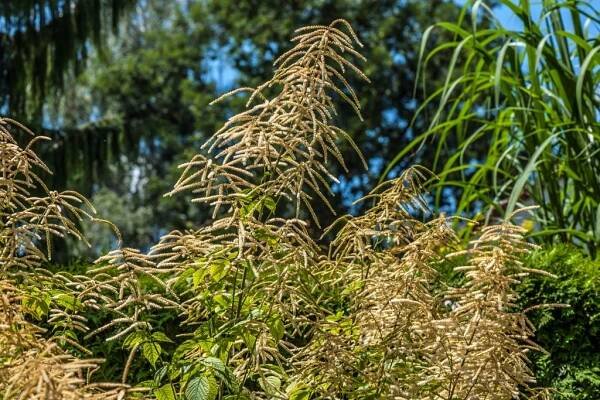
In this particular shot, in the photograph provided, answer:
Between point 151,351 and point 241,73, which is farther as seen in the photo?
point 241,73

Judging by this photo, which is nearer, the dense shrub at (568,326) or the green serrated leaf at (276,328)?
the green serrated leaf at (276,328)

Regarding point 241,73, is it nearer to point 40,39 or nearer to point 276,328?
point 40,39

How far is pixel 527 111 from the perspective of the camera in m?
4.73

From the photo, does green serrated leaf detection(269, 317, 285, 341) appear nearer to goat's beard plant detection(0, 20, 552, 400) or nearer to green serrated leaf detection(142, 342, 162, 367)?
goat's beard plant detection(0, 20, 552, 400)

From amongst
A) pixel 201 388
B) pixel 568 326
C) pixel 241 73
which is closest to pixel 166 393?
pixel 201 388

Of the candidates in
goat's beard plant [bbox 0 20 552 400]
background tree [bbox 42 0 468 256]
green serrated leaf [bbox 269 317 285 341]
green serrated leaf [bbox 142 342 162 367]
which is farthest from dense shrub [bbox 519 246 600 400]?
background tree [bbox 42 0 468 256]

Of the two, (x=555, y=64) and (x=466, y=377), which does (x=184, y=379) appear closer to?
(x=466, y=377)

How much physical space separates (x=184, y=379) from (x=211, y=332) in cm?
17

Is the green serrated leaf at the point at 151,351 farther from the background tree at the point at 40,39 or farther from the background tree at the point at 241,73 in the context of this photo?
the background tree at the point at 241,73

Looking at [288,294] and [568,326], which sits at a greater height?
[288,294]

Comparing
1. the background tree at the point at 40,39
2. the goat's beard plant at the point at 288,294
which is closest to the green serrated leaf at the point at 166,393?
the goat's beard plant at the point at 288,294

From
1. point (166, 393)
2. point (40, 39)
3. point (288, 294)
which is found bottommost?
point (166, 393)

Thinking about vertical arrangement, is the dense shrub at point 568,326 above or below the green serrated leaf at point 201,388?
below

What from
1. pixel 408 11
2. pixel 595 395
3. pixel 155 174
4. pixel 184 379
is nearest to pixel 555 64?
pixel 595 395
